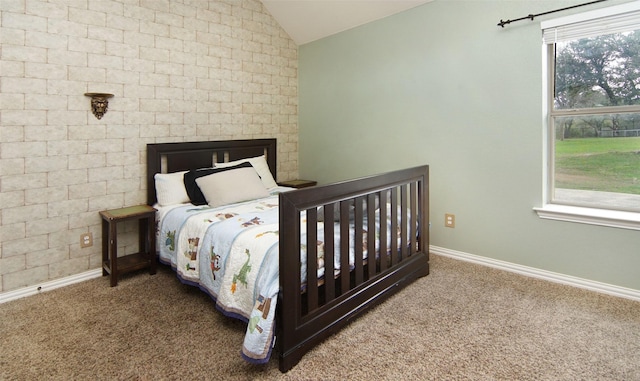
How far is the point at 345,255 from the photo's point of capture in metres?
2.10

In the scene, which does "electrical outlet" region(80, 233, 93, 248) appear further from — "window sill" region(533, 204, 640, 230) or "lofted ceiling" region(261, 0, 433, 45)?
"window sill" region(533, 204, 640, 230)

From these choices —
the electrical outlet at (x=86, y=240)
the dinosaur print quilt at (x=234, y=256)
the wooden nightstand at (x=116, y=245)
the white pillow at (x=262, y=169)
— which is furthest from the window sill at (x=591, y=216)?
the electrical outlet at (x=86, y=240)

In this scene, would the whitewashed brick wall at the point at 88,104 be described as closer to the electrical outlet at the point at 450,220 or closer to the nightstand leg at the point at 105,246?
the nightstand leg at the point at 105,246

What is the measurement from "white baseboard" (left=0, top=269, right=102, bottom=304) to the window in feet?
12.0

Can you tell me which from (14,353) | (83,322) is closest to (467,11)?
(83,322)

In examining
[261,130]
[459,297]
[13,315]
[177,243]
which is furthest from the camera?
[261,130]

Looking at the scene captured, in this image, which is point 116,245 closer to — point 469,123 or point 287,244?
point 287,244

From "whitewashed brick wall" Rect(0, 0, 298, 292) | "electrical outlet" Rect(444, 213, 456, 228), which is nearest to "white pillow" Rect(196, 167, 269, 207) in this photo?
"whitewashed brick wall" Rect(0, 0, 298, 292)

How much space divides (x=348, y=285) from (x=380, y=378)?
22.0 inches

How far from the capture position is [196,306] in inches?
95.3

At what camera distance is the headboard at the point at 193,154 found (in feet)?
10.5

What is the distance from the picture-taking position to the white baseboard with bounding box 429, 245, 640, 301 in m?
2.49

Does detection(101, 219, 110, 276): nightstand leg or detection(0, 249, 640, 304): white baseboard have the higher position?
detection(101, 219, 110, 276): nightstand leg

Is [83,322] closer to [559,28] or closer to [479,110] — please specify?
[479,110]
